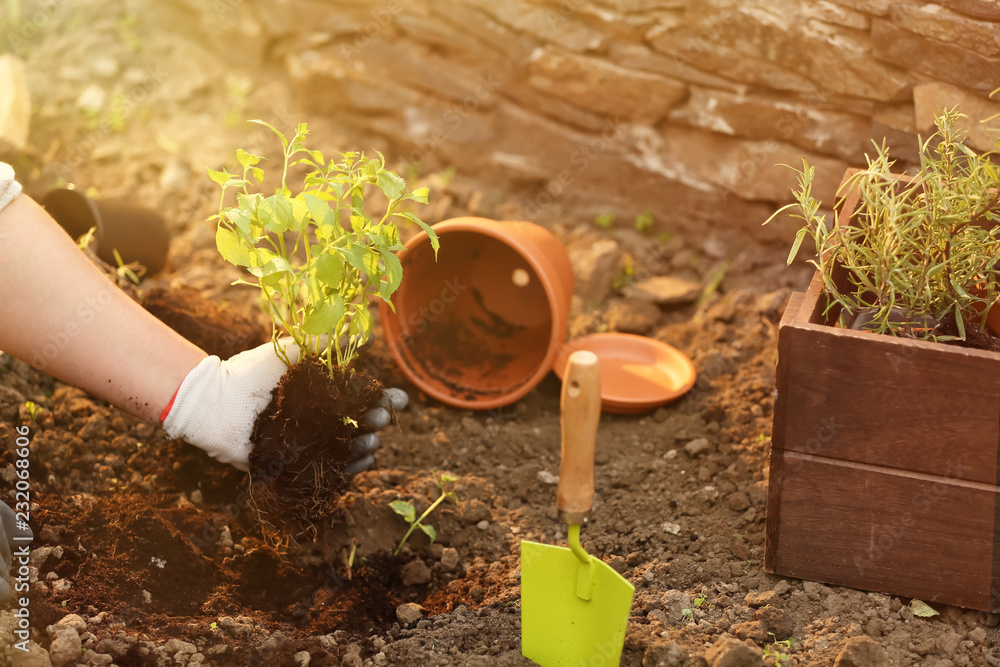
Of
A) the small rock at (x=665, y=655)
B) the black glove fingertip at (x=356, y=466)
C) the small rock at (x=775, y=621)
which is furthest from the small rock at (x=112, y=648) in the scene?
the small rock at (x=775, y=621)

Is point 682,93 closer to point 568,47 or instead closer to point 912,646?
point 568,47

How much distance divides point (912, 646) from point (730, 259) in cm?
155

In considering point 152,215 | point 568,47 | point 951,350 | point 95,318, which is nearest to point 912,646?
point 951,350

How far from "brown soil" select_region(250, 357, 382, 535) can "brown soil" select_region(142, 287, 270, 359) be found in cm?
42

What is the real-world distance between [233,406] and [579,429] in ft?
2.71

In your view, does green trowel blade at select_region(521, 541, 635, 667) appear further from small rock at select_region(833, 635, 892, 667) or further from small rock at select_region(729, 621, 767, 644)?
small rock at select_region(833, 635, 892, 667)

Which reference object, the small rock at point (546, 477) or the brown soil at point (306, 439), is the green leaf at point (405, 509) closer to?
the brown soil at point (306, 439)

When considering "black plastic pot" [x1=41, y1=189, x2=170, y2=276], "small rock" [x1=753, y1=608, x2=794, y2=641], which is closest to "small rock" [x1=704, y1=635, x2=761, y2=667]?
"small rock" [x1=753, y1=608, x2=794, y2=641]

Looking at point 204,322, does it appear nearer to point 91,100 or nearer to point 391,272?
point 391,272

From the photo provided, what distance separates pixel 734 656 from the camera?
4.70 feet

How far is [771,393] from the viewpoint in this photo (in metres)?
2.20

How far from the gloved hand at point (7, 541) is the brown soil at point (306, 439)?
0.45m

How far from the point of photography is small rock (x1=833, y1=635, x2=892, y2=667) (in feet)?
4.75

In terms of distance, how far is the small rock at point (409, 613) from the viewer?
169cm
